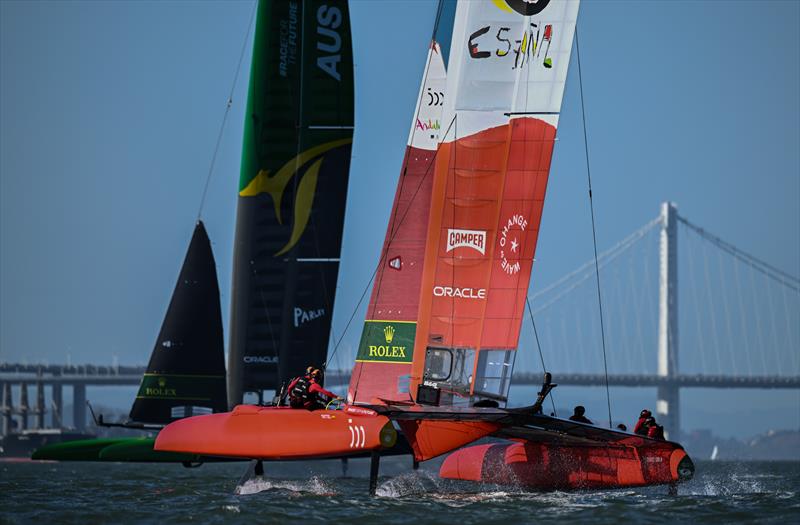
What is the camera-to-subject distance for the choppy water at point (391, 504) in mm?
11906

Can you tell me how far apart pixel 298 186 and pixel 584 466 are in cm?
620

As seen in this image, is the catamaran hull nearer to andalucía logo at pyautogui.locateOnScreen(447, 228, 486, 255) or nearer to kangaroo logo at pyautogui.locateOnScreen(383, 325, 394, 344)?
kangaroo logo at pyautogui.locateOnScreen(383, 325, 394, 344)

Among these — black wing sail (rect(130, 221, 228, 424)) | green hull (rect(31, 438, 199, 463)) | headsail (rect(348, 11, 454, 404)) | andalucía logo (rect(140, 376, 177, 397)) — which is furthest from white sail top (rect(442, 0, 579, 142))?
andalucía logo (rect(140, 376, 177, 397))

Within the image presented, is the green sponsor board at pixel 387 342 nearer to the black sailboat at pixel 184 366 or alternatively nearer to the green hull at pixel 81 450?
the black sailboat at pixel 184 366

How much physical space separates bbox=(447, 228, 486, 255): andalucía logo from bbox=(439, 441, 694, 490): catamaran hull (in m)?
2.24

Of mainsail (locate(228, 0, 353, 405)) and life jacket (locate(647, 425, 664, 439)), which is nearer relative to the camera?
life jacket (locate(647, 425, 664, 439))

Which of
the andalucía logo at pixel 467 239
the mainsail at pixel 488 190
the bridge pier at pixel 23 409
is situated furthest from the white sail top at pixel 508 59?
the bridge pier at pixel 23 409

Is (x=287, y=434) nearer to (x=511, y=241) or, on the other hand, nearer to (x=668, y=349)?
(x=511, y=241)

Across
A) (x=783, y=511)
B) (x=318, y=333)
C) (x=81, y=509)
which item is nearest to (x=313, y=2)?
(x=318, y=333)

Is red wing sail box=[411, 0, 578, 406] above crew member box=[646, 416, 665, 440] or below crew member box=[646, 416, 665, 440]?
above

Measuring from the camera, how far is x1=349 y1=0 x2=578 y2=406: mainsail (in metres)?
13.8

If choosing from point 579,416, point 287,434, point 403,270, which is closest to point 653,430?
point 579,416

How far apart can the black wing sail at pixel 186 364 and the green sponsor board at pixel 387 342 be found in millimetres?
3858

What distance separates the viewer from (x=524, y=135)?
1391 cm
